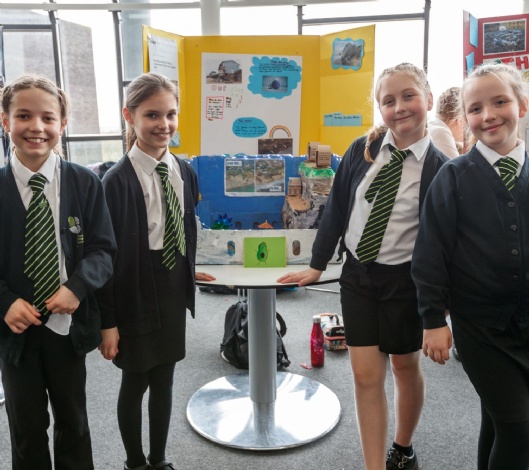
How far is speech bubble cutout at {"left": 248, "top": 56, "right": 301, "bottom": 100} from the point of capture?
3242 mm

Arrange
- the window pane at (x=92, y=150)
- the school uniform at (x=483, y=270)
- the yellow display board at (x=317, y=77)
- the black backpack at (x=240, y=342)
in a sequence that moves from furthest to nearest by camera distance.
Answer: the window pane at (x=92, y=150) → the yellow display board at (x=317, y=77) → the black backpack at (x=240, y=342) → the school uniform at (x=483, y=270)

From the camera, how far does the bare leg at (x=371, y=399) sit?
5.18ft

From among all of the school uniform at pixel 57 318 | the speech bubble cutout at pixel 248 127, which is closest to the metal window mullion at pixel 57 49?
the speech bubble cutout at pixel 248 127

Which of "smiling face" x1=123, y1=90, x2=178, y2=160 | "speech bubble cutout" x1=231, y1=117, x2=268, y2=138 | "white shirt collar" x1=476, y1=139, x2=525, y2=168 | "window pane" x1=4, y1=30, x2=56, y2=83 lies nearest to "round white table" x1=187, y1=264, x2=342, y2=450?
"smiling face" x1=123, y1=90, x2=178, y2=160

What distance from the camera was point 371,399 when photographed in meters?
1.59

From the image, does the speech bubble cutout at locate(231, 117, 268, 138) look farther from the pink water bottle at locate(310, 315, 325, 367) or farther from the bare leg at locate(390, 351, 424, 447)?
the bare leg at locate(390, 351, 424, 447)

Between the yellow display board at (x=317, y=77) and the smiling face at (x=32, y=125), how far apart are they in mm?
1896

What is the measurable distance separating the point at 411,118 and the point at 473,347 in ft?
2.17

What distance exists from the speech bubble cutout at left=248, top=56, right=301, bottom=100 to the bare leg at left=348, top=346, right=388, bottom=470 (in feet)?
6.87

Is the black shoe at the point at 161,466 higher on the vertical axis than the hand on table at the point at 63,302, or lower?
lower

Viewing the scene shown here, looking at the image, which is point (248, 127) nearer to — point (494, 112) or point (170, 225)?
point (170, 225)

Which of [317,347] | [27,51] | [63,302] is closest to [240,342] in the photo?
[317,347]

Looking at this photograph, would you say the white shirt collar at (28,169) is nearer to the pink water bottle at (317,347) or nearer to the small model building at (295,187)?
the small model building at (295,187)

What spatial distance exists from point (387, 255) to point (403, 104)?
438mm
